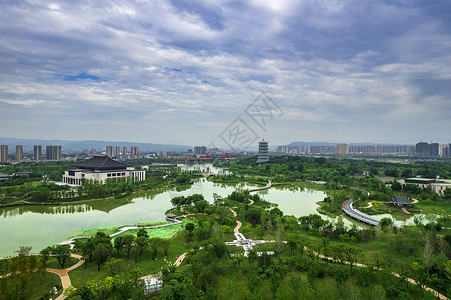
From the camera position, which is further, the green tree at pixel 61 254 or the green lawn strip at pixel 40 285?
the green tree at pixel 61 254

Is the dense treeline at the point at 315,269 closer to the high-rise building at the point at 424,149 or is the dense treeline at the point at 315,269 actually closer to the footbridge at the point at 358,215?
the footbridge at the point at 358,215

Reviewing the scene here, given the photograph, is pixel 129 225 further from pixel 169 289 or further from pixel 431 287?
pixel 431 287

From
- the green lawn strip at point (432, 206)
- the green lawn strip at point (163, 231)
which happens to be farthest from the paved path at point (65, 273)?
the green lawn strip at point (432, 206)

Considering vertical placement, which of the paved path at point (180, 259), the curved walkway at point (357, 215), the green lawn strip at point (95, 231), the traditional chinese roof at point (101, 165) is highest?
the traditional chinese roof at point (101, 165)

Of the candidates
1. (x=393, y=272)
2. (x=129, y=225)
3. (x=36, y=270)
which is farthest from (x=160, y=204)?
(x=393, y=272)

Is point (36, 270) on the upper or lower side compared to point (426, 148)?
lower

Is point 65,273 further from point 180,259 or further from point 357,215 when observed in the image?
point 357,215

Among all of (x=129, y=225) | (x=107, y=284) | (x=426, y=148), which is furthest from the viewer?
(x=426, y=148)

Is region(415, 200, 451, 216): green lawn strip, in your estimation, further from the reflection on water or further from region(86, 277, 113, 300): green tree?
the reflection on water
